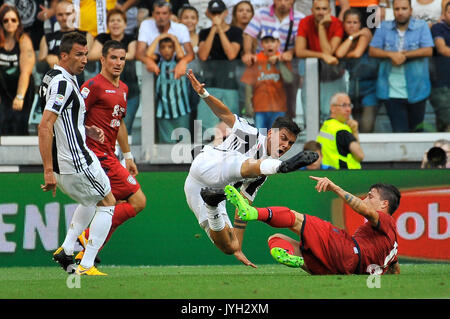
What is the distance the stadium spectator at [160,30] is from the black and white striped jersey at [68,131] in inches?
157

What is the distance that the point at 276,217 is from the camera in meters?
8.38

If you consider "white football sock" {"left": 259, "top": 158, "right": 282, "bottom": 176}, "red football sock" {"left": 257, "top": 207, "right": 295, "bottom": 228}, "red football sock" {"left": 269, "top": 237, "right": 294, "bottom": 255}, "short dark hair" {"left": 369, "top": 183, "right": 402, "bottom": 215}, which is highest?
Result: "white football sock" {"left": 259, "top": 158, "right": 282, "bottom": 176}

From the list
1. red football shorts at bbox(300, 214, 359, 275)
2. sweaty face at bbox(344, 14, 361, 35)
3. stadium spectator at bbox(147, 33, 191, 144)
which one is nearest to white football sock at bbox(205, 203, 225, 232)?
red football shorts at bbox(300, 214, 359, 275)

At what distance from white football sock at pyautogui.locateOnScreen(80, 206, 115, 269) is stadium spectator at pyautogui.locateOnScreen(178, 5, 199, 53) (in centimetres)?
453

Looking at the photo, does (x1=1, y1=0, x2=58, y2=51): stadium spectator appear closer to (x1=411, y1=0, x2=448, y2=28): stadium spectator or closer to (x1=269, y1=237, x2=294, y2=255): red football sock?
(x1=411, y1=0, x2=448, y2=28): stadium spectator

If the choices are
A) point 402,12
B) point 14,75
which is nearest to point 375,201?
point 402,12

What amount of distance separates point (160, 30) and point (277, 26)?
168 centimetres

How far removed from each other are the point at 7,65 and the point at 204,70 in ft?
9.19

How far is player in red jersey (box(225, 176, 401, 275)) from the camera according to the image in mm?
8383

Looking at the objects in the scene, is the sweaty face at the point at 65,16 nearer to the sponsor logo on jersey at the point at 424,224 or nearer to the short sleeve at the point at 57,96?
the short sleeve at the point at 57,96

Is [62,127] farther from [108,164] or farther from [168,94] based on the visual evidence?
[168,94]

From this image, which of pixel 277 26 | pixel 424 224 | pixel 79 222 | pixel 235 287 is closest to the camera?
pixel 235 287

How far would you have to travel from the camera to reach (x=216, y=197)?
8859 mm

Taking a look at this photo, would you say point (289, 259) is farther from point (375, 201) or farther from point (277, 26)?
point (277, 26)
